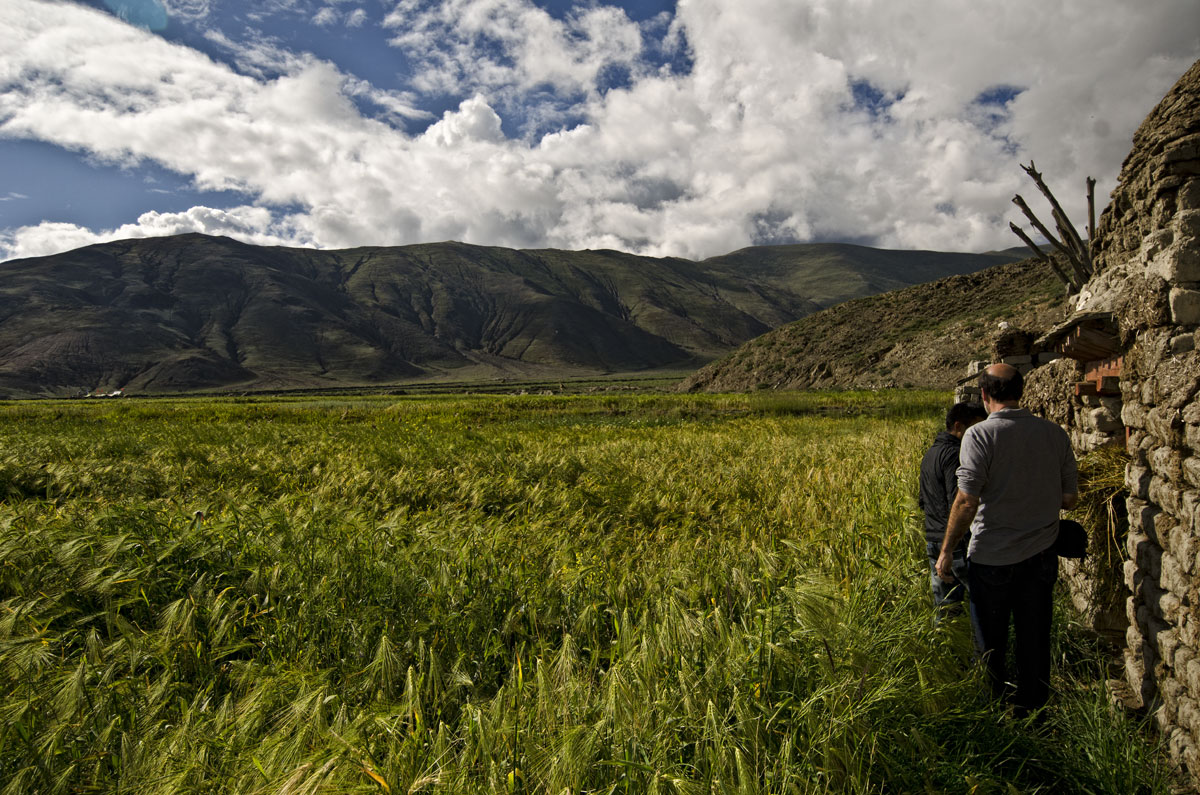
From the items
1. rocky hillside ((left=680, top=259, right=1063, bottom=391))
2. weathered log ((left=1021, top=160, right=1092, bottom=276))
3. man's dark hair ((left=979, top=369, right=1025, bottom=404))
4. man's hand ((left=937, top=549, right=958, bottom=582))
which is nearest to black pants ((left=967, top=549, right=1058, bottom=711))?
man's hand ((left=937, top=549, right=958, bottom=582))

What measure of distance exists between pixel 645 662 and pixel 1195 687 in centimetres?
289

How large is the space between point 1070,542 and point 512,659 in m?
3.90

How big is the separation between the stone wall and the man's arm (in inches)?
38.3

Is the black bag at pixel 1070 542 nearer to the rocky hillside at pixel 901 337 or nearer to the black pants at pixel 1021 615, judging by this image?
the black pants at pixel 1021 615

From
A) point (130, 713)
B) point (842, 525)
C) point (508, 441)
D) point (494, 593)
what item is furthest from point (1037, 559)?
point (508, 441)

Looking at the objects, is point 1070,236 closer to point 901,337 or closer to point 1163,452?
point 1163,452

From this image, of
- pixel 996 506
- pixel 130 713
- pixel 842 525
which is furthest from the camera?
pixel 842 525

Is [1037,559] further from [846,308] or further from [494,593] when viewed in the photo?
[846,308]

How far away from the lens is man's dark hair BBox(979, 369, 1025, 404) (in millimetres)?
3779

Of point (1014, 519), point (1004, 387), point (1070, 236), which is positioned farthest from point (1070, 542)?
point (1070, 236)

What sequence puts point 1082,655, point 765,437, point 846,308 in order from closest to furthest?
point 1082,655 → point 765,437 → point 846,308

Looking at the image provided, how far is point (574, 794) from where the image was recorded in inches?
98.6

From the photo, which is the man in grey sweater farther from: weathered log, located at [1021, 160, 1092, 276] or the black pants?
weathered log, located at [1021, 160, 1092, 276]

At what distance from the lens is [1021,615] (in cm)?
388
